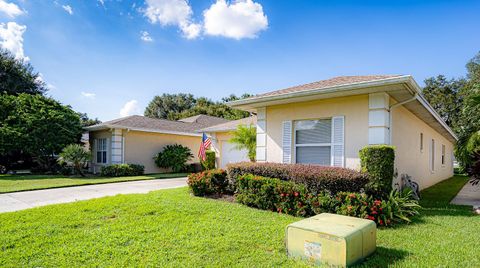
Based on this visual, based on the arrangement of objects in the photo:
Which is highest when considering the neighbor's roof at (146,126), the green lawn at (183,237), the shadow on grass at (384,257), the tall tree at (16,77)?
the tall tree at (16,77)

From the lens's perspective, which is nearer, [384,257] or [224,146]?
[384,257]

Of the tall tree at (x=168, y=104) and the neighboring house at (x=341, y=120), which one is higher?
the tall tree at (x=168, y=104)

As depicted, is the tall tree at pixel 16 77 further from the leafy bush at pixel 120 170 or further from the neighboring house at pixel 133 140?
the leafy bush at pixel 120 170

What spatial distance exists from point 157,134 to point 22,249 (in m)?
14.1

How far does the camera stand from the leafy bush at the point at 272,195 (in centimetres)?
598

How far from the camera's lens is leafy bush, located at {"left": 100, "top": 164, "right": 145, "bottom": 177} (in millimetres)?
14789

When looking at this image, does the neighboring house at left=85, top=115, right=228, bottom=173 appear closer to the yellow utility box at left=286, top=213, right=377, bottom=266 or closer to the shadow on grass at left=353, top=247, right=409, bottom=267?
the yellow utility box at left=286, top=213, right=377, bottom=266

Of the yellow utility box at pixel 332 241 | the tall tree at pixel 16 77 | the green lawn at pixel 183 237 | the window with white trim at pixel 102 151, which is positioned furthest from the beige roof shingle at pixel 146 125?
the yellow utility box at pixel 332 241

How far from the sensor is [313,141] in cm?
791

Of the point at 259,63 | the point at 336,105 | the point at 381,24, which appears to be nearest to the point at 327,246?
the point at 336,105

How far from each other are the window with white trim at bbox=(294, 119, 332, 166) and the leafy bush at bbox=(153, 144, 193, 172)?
10.6 m

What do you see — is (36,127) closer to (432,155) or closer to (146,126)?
(146,126)

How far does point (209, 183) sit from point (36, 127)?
42.2ft

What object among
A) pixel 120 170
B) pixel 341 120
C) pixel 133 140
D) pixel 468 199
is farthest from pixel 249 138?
pixel 133 140
